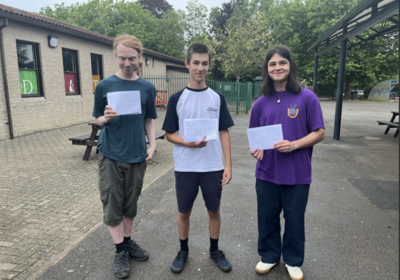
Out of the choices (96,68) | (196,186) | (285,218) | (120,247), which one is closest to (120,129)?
(196,186)

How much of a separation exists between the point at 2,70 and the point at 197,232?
895 cm

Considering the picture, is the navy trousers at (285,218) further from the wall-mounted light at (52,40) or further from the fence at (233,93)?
the fence at (233,93)

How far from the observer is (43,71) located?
1077 centimetres

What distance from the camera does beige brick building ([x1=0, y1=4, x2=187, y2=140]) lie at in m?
9.26

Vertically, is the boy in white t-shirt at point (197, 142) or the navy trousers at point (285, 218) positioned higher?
the boy in white t-shirt at point (197, 142)

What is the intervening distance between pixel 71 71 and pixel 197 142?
1201cm

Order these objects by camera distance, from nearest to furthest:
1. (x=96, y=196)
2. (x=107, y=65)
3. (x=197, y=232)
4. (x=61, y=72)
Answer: (x=197, y=232) < (x=96, y=196) < (x=61, y=72) < (x=107, y=65)

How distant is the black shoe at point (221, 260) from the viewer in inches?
103

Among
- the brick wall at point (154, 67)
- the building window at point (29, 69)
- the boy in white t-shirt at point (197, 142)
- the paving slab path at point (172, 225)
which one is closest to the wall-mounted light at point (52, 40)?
the building window at point (29, 69)

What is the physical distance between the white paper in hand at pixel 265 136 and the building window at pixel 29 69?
33.6 feet

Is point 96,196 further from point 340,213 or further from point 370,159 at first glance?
point 370,159

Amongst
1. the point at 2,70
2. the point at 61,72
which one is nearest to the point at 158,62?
the point at 61,72

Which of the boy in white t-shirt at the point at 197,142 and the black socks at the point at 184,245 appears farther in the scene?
the black socks at the point at 184,245

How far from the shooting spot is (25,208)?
3979 mm
